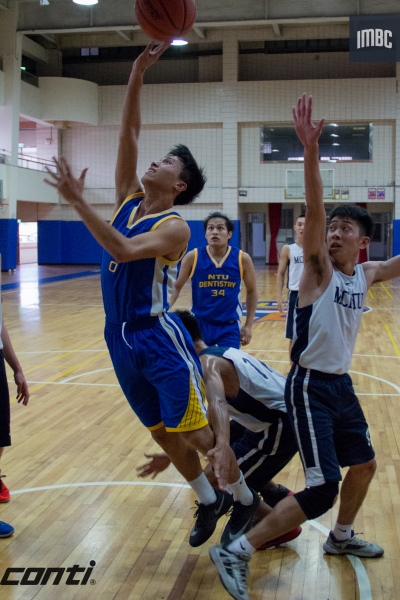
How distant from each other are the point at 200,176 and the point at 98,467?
2.12 metres

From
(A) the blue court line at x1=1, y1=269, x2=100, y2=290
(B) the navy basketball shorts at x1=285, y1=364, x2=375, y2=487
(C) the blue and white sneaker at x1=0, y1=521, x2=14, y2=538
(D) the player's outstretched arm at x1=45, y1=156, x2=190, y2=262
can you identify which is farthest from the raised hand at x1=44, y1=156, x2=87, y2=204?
(A) the blue court line at x1=1, y1=269, x2=100, y2=290

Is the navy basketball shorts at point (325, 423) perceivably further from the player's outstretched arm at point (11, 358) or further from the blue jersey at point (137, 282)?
the player's outstretched arm at point (11, 358)

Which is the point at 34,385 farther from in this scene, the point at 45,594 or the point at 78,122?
the point at 78,122

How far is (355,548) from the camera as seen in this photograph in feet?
10.4

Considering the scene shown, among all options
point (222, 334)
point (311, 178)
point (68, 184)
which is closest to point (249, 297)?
point (222, 334)

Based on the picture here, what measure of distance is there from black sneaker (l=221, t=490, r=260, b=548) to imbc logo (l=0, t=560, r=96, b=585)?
2.07ft

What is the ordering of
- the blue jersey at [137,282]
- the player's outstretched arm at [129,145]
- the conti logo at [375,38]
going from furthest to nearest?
1. the conti logo at [375,38]
2. the player's outstretched arm at [129,145]
3. the blue jersey at [137,282]

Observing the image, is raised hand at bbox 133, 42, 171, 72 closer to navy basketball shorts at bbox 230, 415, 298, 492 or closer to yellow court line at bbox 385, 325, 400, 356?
navy basketball shorts at bbox 230, 415, 298, 492

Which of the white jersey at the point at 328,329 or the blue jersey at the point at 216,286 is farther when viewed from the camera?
the blue jersey at the point at 216,286

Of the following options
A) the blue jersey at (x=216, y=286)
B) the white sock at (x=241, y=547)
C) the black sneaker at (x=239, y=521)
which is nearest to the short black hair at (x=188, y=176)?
the black sneaker at (x=239, y=521)

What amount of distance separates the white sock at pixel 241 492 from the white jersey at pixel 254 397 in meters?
0.29

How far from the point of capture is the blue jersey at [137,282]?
→ 9.96 ft

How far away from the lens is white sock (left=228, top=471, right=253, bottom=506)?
10.3ft

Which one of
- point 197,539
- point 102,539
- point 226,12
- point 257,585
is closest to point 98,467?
point 102,539
